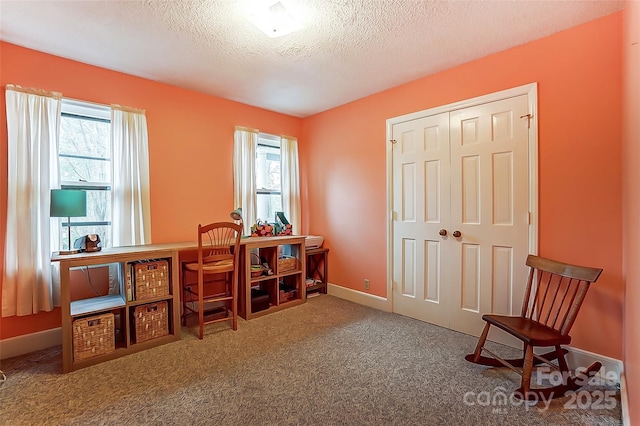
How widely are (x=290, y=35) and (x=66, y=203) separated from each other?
225 centimetres

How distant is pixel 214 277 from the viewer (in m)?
3.55

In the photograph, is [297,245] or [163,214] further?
[297,245]

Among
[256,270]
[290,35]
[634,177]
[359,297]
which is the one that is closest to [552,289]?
[634,177]

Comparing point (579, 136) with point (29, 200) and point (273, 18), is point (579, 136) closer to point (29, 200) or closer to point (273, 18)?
point (273, 18)

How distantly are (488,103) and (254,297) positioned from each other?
321 centimetres

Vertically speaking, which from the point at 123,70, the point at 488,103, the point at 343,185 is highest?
the point at 123,70

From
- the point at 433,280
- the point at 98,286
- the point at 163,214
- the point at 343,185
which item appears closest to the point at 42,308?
the point at 98,286

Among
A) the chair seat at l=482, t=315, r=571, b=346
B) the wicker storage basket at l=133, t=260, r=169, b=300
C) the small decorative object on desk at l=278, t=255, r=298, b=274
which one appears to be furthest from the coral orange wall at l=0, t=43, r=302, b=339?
the chair seat at l=482, t=315, r=571, b=346

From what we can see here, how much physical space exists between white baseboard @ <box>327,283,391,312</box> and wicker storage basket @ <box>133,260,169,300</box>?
218 centimetres

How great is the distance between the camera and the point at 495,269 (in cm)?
267

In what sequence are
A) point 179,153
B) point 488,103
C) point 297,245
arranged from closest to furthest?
point 488,103 → point 179,153 → point 297,245

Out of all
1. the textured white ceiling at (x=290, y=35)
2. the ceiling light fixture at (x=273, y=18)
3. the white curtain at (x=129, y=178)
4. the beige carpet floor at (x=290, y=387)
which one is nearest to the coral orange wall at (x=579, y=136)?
the textured white ceiling at (x=290, y=35)

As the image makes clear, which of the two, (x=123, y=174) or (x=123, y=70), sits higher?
(x=123, y=70)

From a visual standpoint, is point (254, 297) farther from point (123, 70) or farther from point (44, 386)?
point (123, 70)
